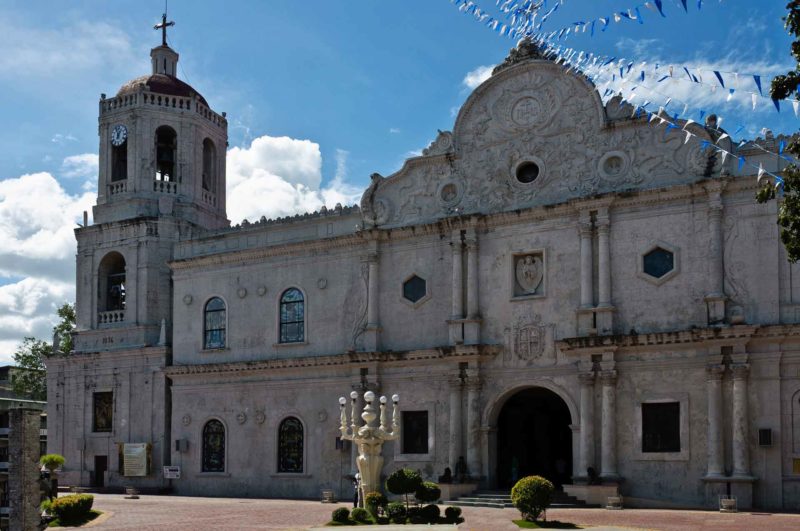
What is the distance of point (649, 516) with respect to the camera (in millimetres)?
27078

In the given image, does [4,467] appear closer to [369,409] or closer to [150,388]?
[369,409]

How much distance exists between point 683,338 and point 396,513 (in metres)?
11.0

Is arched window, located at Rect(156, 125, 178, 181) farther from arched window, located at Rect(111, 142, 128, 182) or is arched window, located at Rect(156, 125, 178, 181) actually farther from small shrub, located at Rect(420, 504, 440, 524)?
small shrub, located at Rect(420, 504, 440, 524)

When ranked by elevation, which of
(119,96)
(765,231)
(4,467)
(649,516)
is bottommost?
(649,516)

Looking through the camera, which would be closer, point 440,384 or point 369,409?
point 369,409

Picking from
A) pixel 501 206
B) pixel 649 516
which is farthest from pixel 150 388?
pixel 649 516

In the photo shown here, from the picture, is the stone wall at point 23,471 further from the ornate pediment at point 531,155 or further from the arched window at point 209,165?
the arched window at point 209,165

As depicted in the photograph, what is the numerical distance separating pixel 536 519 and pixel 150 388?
22.2 metres

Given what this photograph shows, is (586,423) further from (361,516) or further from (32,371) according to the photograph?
(32,371)

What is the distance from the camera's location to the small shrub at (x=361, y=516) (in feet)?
82.3

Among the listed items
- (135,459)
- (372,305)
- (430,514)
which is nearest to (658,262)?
(372,305)

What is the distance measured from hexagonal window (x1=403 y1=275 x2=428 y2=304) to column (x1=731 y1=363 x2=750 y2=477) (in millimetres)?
11311

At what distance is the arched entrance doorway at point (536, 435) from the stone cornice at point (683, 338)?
3603 mm

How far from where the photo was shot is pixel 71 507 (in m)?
27.2
